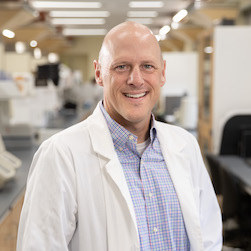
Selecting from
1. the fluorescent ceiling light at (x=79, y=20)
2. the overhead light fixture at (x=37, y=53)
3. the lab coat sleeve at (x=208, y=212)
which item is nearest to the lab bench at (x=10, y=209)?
the lab coat sleeve at (x=208, y=212)

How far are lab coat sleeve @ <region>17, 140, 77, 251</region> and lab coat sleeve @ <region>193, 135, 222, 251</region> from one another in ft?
1.79

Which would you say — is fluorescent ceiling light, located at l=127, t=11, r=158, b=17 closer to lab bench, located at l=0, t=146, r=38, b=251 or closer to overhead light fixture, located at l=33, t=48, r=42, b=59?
overhead light fixture, located at l=33, t=48, r=42, b=59

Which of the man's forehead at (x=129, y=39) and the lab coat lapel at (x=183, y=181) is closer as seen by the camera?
the man's forehead at (x=129, y=39)

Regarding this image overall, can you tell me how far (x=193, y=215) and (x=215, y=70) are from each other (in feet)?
9.90

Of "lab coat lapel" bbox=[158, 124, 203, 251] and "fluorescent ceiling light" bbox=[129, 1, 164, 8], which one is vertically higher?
"fluorescent ceiling light" bbox=[129, 1, 164, 8]

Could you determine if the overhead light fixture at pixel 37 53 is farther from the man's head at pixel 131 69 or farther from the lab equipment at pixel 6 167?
the man's head at pixel 131 69

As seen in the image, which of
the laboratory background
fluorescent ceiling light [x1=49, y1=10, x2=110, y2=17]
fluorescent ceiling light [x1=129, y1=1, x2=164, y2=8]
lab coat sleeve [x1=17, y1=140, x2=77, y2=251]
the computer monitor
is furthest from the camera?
fluorescent ceiling light [x1=49, y1=10, x2=110, y2=17]

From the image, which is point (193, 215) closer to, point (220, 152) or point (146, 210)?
point (146, 210)

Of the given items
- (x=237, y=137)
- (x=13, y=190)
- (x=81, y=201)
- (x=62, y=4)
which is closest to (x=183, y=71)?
(x=62, y=4)

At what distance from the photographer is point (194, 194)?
56.5 inches

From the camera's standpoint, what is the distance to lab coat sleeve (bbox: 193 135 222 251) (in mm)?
1475

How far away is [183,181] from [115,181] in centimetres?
29

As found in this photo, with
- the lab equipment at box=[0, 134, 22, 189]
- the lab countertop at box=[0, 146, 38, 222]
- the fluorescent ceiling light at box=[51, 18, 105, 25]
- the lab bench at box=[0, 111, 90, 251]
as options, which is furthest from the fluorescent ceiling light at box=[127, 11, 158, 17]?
the lab bench at box=[0, 111, 90, 251]

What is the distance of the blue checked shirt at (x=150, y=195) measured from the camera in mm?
1243
